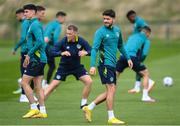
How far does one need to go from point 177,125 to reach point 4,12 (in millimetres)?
3854

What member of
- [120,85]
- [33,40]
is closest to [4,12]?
[33,40]

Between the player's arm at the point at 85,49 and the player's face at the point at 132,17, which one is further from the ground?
the player's face at the point at 132,17

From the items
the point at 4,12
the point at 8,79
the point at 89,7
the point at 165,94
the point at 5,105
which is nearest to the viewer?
the point at 4,12

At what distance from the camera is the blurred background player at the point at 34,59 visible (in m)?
16.8

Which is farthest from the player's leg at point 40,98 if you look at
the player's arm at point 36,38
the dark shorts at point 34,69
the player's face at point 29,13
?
the player's face at point 29,13

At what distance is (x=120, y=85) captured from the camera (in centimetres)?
2570

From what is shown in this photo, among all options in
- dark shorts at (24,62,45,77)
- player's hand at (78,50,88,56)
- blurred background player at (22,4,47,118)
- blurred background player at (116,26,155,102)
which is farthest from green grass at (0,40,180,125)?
player's hand at (78,50,88,56)

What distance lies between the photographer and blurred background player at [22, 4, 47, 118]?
16.8m

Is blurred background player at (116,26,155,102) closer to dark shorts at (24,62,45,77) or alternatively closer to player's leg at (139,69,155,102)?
player's leg at (139,69,155,102)

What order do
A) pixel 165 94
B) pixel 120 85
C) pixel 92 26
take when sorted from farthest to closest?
pixel 92 26 < pixel 120 85 < pixel 165 94

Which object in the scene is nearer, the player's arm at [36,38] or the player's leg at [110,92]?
the player's leg at [110,92]

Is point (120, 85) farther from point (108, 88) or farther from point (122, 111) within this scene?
point (108, 88)

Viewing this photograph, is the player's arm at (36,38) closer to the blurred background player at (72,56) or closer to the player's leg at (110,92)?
the blurred background player at (72,56)

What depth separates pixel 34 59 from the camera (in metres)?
17.0
